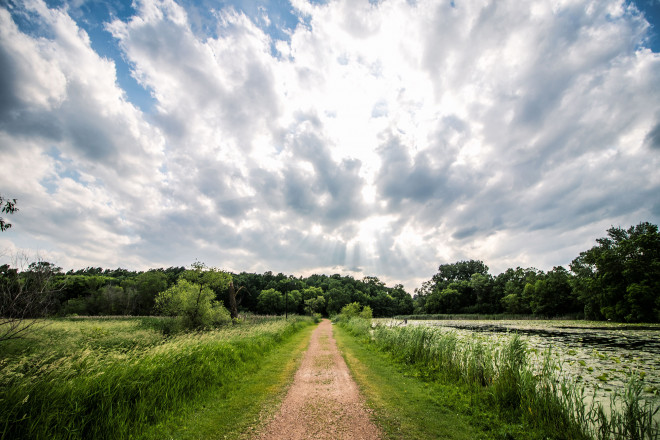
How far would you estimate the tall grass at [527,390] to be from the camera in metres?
5.07

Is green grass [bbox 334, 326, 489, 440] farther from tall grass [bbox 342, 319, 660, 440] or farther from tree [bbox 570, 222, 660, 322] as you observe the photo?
tree [bbox 570, 222, 660, 322]

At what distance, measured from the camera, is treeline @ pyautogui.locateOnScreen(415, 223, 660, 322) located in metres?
37.1

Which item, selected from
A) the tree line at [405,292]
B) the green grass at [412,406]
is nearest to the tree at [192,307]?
the tree line at [405,292]

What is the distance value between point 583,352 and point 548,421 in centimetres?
1109

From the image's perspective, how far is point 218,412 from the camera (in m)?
6.63

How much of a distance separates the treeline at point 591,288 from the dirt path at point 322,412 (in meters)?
51.7

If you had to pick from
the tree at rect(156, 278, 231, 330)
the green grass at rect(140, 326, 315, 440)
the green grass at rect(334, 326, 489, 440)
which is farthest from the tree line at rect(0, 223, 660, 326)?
the green grass at rect(334, 326, 489, 440)

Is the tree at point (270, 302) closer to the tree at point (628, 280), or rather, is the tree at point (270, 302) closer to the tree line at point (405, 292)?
the tree line at point (405, 292)

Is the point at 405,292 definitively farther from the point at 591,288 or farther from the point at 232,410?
the point at 232,410

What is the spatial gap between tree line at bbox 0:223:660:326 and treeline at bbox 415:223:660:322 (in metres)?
0.16

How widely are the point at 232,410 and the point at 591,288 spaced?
6175 cm

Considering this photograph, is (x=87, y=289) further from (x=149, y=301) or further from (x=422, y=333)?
(x=422, y=333)

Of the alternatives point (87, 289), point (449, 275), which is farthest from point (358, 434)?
point (449, 275)

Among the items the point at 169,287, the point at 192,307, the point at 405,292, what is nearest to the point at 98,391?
the point at 192,307
